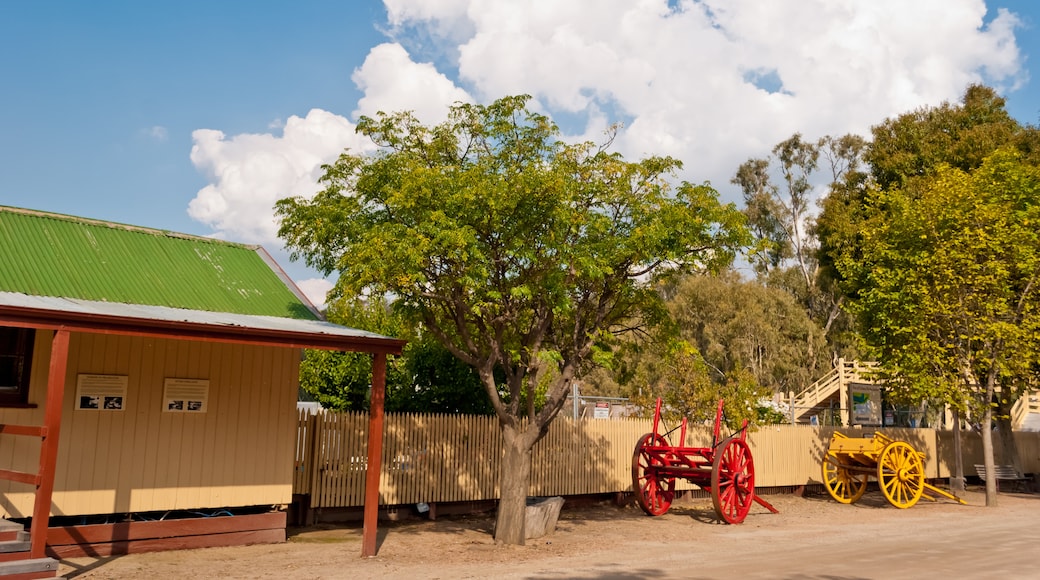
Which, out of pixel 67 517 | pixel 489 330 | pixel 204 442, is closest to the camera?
pixel 67 517

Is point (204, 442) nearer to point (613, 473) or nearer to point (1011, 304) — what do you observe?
point (613, 473)

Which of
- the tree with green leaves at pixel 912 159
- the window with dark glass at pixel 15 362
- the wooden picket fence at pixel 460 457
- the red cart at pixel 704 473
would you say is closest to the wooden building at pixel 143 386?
the window with dark glass at pixel 15 362

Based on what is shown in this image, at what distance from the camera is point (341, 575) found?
9.70 m

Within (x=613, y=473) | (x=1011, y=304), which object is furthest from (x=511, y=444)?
(x=1011, y=304)

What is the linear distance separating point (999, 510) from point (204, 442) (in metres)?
16.9

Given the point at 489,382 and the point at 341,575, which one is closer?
the point at 341,575

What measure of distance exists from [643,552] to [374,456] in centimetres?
410

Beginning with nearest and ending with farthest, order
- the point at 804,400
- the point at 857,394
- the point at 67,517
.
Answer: the point at 67,517
the point at 857,394
the point at 804,400

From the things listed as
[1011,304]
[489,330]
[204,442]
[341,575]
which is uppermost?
[1011,304]

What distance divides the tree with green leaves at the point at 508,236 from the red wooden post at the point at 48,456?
3.63 metres

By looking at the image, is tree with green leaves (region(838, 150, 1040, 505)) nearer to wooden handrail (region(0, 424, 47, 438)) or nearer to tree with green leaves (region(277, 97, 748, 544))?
tree with green leaves (region(277, 97, 748, 544))

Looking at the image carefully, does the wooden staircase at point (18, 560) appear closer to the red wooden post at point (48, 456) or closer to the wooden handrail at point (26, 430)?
the red wooden post at point (48, 456)

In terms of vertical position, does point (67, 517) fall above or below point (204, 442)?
below

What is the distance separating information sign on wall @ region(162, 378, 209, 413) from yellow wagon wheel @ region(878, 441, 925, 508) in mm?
14188
